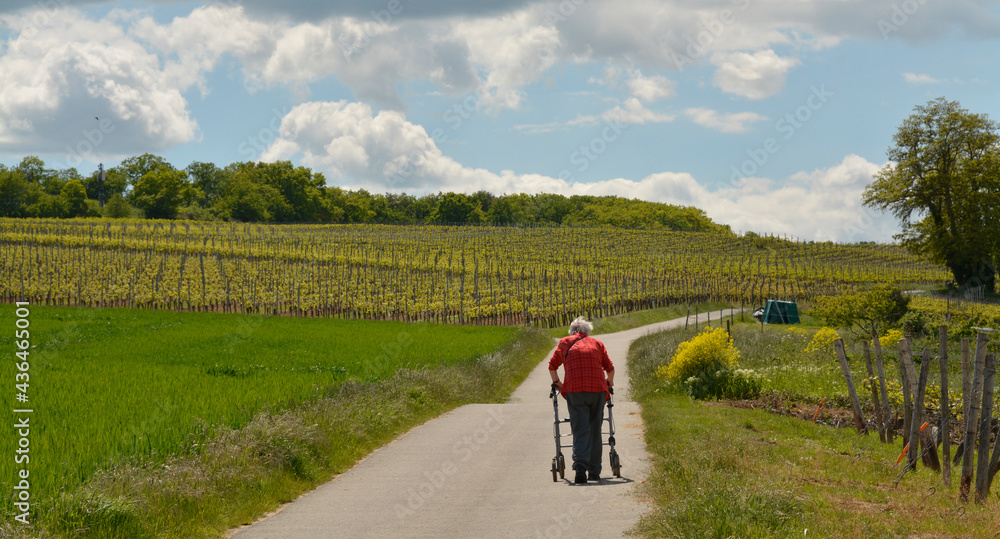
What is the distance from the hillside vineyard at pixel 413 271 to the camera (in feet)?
147

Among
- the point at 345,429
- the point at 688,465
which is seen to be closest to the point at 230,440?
the point at 345,429

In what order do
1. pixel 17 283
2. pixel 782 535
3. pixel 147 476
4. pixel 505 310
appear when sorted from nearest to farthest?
pixel 782 535, pixel 147 476, pixel 17 283, pixel 505 310

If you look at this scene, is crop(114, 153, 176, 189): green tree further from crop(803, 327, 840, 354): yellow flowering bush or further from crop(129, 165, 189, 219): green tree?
crop(803, 327, 840, 354): yellow flowering bush

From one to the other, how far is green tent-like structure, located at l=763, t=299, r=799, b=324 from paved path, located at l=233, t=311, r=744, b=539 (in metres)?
35.9

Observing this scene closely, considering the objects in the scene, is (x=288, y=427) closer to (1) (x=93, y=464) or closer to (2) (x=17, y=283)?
(1) (x=93, y=464)

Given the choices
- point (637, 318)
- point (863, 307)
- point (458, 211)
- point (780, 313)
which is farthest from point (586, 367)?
point (458, 211)

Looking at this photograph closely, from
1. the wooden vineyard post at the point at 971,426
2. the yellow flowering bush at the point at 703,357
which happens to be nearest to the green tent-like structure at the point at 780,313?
the yellow flowering bush at the point at 703,357

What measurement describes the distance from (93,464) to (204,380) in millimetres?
7154

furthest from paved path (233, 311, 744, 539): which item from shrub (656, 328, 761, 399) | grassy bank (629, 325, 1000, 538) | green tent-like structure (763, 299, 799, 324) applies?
green tent-like structure (763, 299, 799, 324)

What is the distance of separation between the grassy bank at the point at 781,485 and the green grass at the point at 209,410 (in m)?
4.38

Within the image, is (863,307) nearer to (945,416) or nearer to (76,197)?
(945,416)

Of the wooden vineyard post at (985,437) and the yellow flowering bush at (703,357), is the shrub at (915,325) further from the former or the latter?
the wooden vineyard post at (985,437)

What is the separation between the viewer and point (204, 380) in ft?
46.4

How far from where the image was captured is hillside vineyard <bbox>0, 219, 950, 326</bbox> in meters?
44.8
